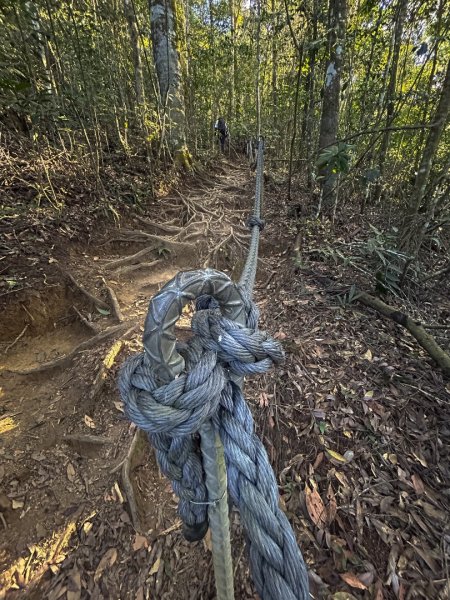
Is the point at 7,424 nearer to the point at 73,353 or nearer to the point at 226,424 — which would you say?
the point at 73,353

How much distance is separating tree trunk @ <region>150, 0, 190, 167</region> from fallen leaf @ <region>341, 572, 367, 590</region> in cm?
720

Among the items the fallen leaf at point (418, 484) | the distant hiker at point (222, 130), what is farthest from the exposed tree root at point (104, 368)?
the distant hiker at point (222, 130)

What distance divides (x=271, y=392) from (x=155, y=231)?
156 inches

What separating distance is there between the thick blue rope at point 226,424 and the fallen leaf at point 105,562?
5.82 feet

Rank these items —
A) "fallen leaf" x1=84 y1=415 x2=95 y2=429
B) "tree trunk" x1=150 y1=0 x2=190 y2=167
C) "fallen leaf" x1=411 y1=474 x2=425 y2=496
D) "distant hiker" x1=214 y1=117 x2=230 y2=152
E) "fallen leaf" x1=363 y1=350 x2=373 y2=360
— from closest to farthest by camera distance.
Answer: "fallen leaf" x1=411 y1=474 x2=425 y2=496, "fallen leaf" x1=363 y1=350 x2=373 y2=360, "fallen leaf" x1=84 y1=415 x2=95 y2=429, "tree trunk" x1=150 y1=0 x2=190 y2=167, "distant hiker" x1=214 y1=117 x2=230 y2=152

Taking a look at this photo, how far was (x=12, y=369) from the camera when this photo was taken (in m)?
3.10

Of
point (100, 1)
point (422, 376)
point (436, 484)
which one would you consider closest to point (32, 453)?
point (436, 484)

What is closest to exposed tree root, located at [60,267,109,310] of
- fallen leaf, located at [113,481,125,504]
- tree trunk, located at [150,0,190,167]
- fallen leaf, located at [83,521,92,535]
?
fallen leaf, located at [113,481,125,504]

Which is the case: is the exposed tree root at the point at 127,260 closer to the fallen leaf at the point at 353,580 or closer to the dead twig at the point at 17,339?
the dead twig at the point at 17,339

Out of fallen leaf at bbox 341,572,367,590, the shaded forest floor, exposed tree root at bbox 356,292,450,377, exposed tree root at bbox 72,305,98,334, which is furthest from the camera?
exposed tree root at bbox 72,305,98,334

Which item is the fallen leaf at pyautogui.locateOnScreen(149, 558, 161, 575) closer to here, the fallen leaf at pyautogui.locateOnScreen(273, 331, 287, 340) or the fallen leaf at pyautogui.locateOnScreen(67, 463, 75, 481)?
the fallen leaf at pyautogui.locateOnScreen(67, 463, 75, 481)

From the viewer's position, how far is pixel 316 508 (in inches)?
66.4

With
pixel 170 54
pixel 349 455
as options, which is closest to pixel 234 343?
pixel 349 455

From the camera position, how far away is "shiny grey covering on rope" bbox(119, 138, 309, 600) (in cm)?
58
